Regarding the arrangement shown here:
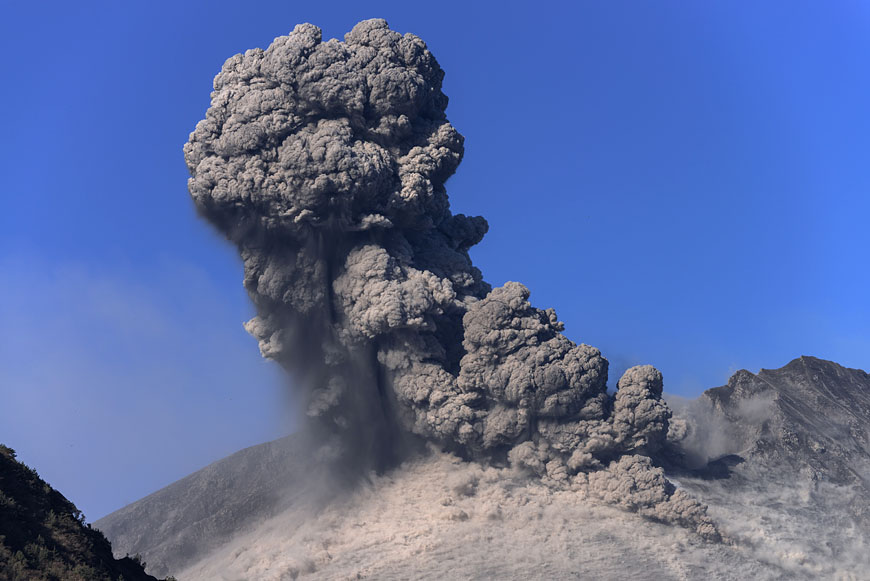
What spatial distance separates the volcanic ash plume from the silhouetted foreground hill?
75.9 ft

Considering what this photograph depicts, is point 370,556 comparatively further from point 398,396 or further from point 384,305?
point 384,305

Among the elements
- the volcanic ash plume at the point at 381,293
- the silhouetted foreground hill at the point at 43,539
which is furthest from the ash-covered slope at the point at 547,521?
the silhouetted foreground hill at the point at 43,539

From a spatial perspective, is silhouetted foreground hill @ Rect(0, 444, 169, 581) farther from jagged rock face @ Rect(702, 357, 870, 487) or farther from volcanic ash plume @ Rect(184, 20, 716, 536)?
jagged rock face @ Rect(702, 357, 870, 487)

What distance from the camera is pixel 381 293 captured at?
47.2 metres

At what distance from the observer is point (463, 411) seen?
4772cm

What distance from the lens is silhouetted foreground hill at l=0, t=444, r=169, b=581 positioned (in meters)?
21.3

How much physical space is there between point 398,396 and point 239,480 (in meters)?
18.1

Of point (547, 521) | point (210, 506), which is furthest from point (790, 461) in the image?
point (210, 506)

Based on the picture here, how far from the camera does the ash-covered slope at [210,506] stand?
5478 centimetres

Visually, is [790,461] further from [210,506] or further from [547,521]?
[210,506]

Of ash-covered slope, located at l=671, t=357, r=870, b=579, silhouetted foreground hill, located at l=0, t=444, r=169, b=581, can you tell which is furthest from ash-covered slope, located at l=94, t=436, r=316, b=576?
silhouetted foreground hill, located at l=0, t=444, r=169, b=581

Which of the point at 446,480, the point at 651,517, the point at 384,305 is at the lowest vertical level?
the point at 651,517

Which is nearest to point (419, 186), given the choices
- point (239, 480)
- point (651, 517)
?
point (651, 517)

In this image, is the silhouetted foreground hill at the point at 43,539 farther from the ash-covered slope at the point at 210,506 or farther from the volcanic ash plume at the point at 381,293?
the ash-covered slope at the point at 210,506
